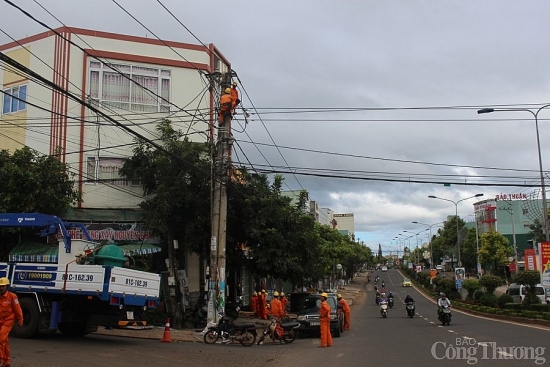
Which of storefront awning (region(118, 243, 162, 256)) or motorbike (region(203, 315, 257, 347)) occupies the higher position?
storefront awning (region(118, 243, 162, 256))

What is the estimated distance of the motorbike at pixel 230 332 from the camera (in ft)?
55.6

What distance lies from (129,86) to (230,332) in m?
12.7

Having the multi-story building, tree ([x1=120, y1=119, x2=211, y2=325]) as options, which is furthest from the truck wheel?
the multi-story building

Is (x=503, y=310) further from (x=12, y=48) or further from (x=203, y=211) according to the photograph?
(x=12, y=48)

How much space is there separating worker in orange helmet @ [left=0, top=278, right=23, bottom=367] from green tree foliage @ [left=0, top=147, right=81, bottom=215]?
36.2 ft

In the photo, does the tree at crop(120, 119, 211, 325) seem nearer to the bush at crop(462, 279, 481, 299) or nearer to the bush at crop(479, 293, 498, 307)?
the bush at crop(479, 293, 498, 307)

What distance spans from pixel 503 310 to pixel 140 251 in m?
21.3

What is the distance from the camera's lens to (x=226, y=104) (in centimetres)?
1925

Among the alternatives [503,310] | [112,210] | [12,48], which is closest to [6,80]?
[12,48]

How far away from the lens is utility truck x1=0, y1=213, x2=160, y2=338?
45.3 ft

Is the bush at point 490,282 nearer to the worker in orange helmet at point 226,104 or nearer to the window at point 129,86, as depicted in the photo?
the window at point 129,86

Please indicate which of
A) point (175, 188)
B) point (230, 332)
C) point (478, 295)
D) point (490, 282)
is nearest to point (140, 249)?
point (175, 188)

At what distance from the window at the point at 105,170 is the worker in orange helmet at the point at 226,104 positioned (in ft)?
20.6

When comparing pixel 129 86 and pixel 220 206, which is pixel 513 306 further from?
pixel 129 86
